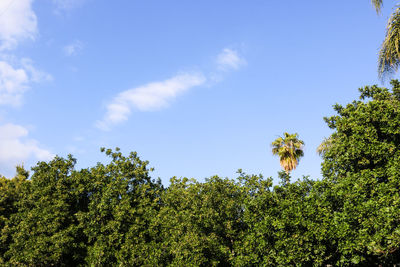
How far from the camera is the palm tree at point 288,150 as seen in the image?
2912cm

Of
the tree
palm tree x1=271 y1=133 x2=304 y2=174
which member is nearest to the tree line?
the tree

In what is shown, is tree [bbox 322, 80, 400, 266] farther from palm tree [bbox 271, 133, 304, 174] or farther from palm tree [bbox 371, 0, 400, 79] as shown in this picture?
palm tree [bbox 271, 133, 304, 174]

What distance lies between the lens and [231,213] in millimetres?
17656

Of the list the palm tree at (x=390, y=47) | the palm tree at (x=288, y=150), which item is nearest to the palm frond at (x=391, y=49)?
the palm tree at (x=390, y=47)

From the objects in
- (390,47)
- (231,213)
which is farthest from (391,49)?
(231,213)

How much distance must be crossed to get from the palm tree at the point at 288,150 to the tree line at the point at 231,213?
11759 mm

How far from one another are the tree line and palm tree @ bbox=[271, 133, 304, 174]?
1176cm

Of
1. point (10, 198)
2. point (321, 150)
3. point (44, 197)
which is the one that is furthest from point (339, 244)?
point (10, 198)

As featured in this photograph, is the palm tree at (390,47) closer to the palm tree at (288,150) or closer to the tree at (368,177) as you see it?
the tree at (368,177)

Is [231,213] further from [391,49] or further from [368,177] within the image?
[391,49]

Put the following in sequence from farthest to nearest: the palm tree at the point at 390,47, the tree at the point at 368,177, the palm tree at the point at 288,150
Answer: the palm tree at the point at 288,150 < the palm tree at the point at 390,47 < the tree at the point at 368,177

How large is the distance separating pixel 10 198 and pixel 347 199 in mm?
30515

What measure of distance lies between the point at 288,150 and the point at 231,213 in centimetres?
1365

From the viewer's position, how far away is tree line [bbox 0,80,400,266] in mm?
12578
